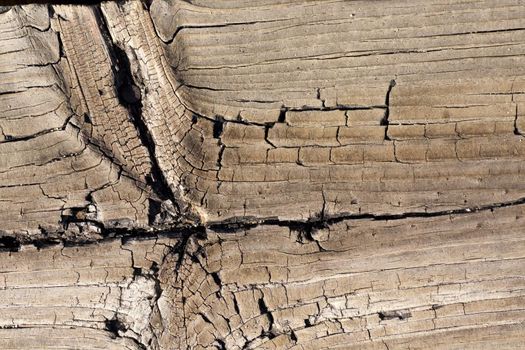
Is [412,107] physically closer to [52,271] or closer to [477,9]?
[477,9]

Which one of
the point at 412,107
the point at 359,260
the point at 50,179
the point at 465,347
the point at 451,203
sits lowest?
the point at 465,347

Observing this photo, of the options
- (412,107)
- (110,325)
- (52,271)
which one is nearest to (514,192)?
(412,107)

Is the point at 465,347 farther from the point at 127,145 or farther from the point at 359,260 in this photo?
the point at 127,145

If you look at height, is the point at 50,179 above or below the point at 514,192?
above

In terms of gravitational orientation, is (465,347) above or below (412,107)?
below

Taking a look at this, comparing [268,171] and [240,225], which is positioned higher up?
[268,171]

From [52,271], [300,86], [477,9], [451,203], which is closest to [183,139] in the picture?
[300,86]
